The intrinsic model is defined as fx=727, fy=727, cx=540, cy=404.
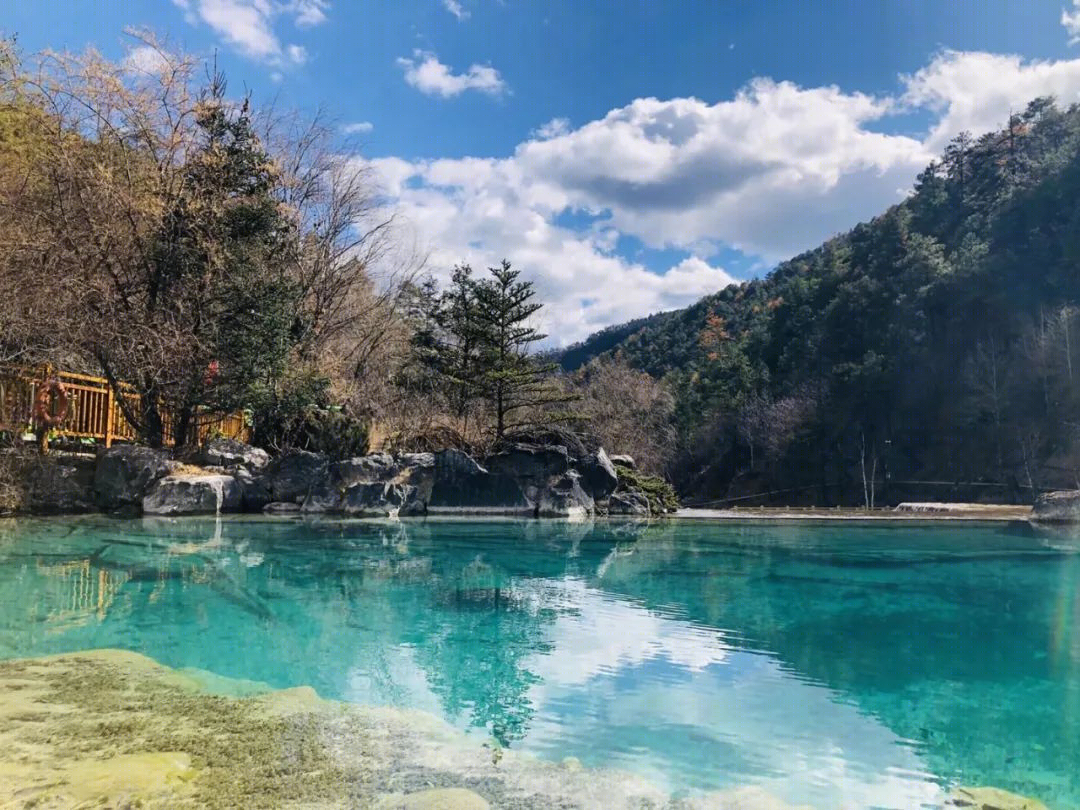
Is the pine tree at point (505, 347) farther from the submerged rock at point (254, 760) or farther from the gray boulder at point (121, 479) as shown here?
the submerged rock at point (254, 760)

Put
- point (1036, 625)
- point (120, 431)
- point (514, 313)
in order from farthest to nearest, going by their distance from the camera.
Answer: point (514, 313)
point (120, 431)
point (1036, 625)

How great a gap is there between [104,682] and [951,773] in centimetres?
395

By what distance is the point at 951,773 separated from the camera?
3.02 meters

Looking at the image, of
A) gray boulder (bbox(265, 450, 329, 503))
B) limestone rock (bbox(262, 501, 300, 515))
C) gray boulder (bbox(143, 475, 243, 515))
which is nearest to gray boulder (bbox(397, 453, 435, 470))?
gray boulder (bbox(265, 450, 329, 503))

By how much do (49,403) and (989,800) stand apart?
43.9 ft

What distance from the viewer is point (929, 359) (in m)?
35.0

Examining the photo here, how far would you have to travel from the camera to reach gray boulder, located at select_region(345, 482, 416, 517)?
13266 mm

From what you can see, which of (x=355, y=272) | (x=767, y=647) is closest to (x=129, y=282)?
(x=355, y=272)

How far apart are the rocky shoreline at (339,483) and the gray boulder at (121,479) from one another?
2 cm

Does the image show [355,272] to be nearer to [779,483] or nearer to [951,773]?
[951,773]

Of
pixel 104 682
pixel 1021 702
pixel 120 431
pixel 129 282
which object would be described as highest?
pixel 129 282

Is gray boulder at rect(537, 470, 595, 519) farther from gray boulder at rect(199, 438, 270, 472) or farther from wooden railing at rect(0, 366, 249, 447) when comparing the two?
wooden railing at rect(0, 366, 249, 447)

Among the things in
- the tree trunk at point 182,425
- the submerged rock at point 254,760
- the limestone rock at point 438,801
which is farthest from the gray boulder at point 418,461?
the limestone rock at point 438,801

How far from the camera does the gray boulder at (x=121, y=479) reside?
1199 centimetres
